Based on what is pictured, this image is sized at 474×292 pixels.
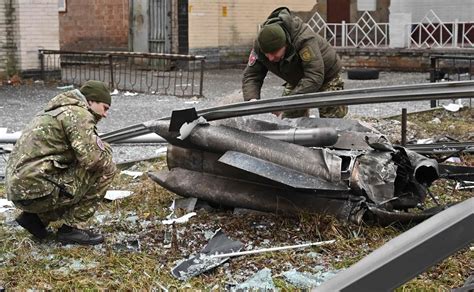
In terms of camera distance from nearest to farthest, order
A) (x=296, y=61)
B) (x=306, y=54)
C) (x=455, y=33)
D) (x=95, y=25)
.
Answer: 1. (x=306, y=54)
2. (x=296, y=61)
3. (x=455, y=33)
4. (x=95, y=25)

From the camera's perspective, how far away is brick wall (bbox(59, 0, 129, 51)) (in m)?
23.0

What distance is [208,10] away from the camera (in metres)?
20.4

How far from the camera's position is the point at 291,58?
607 centimetres

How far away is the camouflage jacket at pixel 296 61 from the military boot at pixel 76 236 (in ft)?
6.71

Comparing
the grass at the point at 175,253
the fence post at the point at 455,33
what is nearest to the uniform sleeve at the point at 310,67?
the grass at the point at 175,253

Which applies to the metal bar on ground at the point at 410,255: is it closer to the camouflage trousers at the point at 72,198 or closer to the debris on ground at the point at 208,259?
the debris on ground at the point at 208,259

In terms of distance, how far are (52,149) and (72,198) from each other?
1.08 feet

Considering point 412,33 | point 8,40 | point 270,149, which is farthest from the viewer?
point 412,33

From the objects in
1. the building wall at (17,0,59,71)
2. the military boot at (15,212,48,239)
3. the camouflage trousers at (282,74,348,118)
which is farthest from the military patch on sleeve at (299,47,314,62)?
the building wall at (17,0,59,71)

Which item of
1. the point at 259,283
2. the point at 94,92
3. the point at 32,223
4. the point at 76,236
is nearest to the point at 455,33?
the point at 94,92

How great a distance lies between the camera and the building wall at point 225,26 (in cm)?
2028

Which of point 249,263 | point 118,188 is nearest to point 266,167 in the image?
point 249,263

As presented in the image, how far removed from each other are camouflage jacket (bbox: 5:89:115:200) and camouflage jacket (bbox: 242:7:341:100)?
1952 mm

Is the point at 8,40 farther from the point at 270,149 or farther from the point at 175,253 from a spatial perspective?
the point at 175,253
